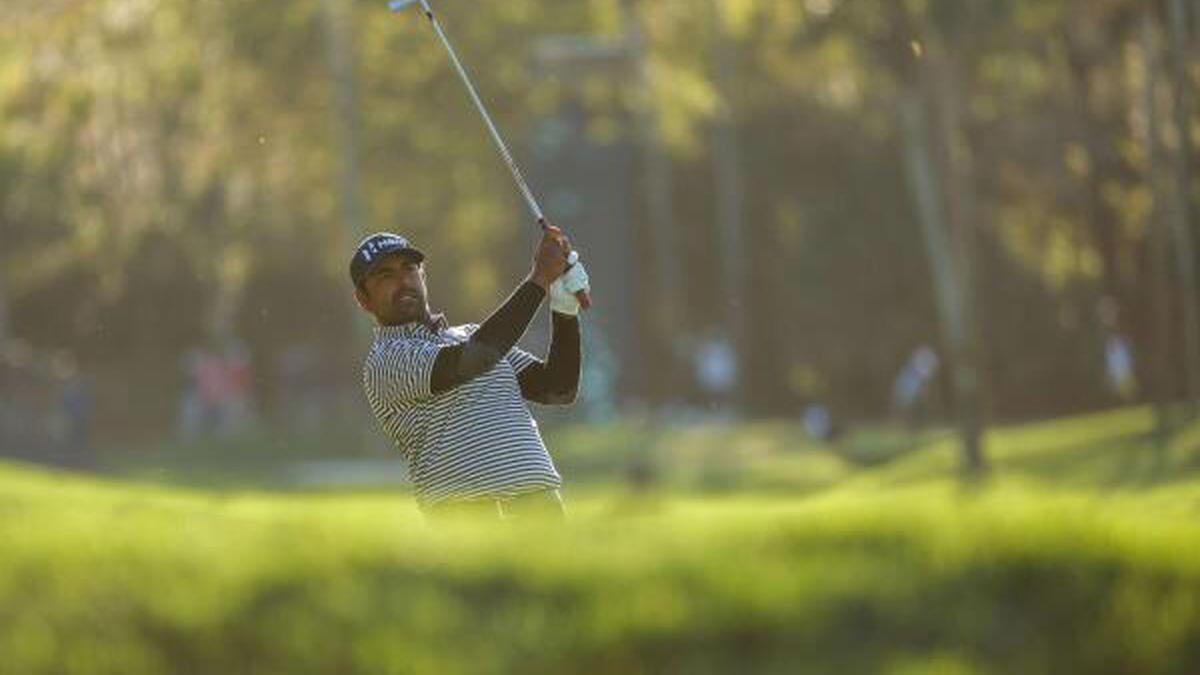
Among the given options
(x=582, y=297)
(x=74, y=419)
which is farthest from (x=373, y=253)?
(x=74, y=419)

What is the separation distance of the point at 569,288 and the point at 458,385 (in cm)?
46

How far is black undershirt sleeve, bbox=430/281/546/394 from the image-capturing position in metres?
8.54

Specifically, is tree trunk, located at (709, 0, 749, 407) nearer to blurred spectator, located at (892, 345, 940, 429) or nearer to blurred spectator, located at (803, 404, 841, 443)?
blurred spectator, located at (892, 345, 940, 429)

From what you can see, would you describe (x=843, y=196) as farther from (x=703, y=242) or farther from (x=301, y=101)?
(x=301, y=101)

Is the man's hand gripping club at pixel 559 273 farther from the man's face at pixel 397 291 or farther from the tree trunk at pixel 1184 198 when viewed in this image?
the tree trunk at pixel 1184 198

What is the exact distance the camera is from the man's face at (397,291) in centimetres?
884

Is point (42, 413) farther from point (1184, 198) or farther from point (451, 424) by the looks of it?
point (451, 424)

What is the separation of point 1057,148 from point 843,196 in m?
5.68


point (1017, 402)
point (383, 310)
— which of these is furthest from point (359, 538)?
point (1017, 402)

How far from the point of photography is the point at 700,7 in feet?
160

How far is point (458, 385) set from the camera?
8.64m

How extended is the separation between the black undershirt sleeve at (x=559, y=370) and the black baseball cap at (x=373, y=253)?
1.51 ft

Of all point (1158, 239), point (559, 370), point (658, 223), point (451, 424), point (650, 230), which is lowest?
point (451, 424)

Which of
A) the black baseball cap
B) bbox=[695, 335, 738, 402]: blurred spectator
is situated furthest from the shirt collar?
bbox=[695, 335, 738, 402]: blurred spectator
